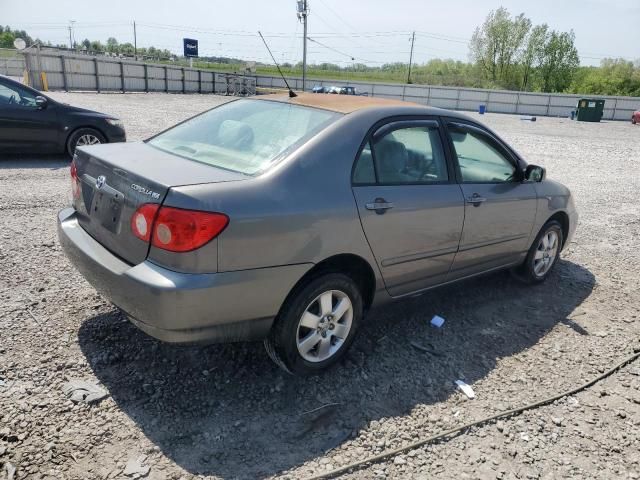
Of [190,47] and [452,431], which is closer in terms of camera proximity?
[452,431]

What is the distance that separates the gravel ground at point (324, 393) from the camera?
2.56 metres

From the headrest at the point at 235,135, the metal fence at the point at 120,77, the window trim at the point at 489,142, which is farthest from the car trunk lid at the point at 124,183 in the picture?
the metal fence at the point at 120,77

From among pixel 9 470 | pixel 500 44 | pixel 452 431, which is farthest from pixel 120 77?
pixel 500 44

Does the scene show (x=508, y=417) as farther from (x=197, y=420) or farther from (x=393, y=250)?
(x=197, y=420)

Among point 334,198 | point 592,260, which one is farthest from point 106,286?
point 592,260

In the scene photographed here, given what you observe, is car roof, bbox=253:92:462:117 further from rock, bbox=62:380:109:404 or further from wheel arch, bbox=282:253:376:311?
rock, bbox=62:380:109:404

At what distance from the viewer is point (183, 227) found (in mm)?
2531

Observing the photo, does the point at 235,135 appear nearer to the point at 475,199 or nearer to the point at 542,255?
the point at 475,199

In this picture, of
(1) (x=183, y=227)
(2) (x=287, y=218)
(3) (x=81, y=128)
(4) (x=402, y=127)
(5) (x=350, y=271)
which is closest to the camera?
(1) (x=183, y=227)

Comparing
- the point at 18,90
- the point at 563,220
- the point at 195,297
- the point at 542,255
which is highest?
the point at 18,90

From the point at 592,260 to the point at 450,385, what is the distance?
3567mm

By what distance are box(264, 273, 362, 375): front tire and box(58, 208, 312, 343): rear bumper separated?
117 millimetres

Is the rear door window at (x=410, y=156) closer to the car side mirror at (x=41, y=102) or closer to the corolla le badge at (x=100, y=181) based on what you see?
the corolla le badge at (x=100, y=181)

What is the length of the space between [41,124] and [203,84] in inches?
1262
